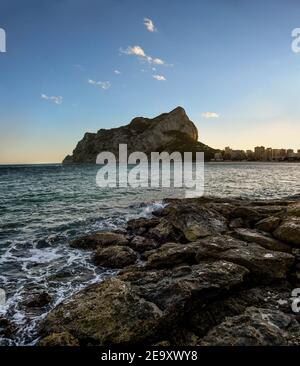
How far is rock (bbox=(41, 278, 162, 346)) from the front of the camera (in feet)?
25.2

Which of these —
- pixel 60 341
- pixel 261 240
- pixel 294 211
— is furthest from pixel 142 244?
pixel 60 341

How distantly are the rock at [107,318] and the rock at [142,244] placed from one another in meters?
6.58

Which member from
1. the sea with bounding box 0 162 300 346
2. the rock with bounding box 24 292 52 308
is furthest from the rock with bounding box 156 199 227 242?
the rock with bounding box 24 292 52 308

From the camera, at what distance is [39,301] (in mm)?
10859

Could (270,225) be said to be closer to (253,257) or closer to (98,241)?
(253,257)

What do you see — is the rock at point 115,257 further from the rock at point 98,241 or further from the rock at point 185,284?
the rock at point 185,284

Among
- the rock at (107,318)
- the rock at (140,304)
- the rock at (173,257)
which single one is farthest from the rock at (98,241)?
the rock at (107,318)

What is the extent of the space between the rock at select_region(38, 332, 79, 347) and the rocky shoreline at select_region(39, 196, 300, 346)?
24 millimetres

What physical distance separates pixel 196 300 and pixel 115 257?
21.1 feet

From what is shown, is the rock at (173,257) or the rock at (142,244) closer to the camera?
the rock at (173,257)

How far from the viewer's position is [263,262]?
11.0m

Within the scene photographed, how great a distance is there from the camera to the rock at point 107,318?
303 inches
